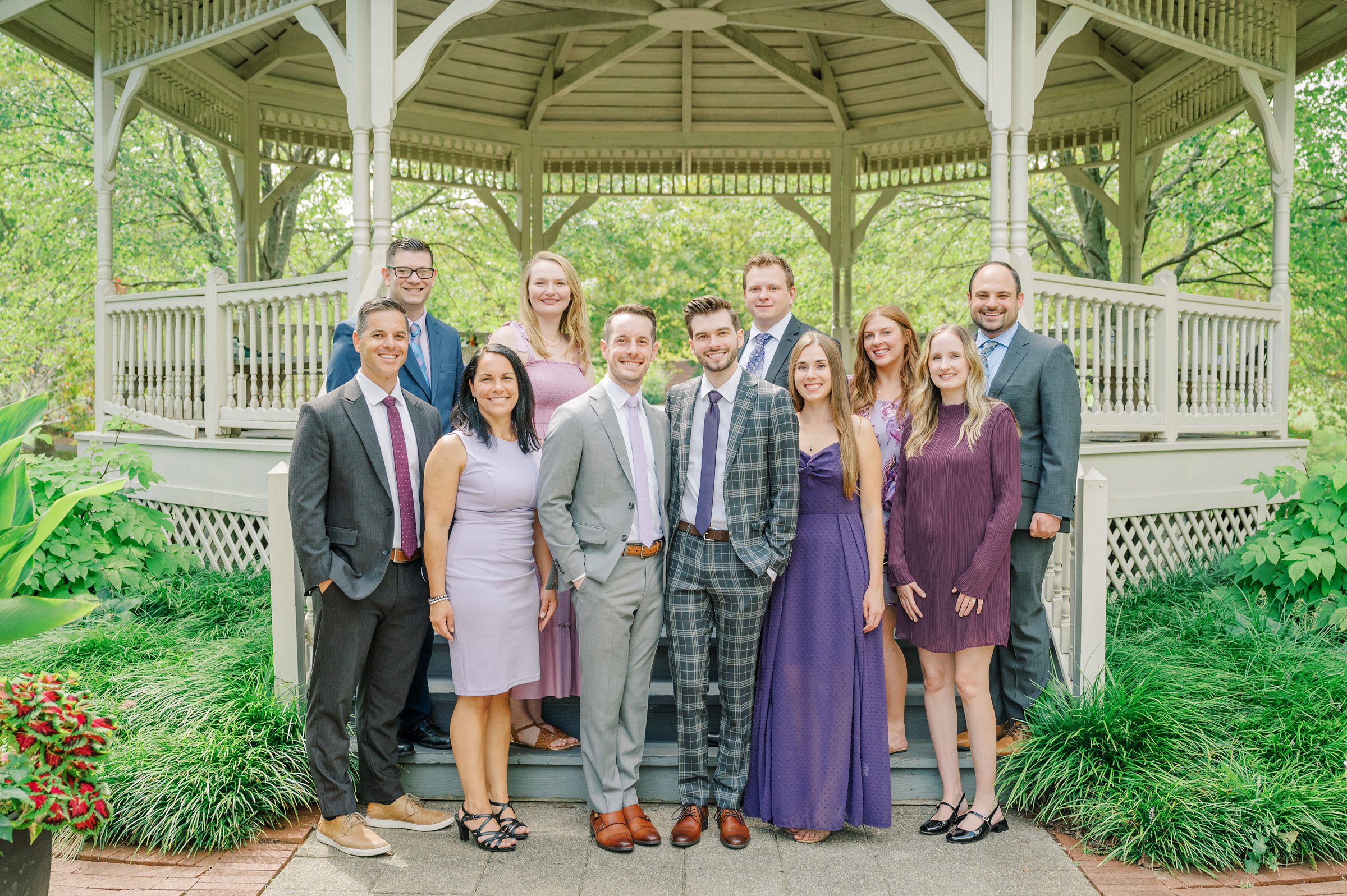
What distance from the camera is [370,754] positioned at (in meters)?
4.08

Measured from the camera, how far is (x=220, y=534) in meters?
7.92

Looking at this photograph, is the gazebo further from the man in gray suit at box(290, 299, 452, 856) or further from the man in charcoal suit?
the man in charcoal suit

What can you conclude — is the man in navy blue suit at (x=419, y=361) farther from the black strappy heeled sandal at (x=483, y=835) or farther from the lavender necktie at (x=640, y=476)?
the lavender necktie at (x=640, y=476)

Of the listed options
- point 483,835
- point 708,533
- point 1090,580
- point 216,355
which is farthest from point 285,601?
point 1090,580

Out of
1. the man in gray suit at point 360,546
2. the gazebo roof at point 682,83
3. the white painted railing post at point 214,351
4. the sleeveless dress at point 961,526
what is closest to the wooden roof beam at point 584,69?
the gazebo roof at point 682,83

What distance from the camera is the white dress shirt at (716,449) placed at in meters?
3.89

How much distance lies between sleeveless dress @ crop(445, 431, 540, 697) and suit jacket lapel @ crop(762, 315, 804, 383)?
121 cm

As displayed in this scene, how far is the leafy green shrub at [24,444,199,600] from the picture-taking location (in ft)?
20.3

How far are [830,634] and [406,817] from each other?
1.88 m

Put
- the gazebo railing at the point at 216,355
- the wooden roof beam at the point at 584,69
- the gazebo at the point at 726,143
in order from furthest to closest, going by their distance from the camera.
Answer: the wooden roof beam at the point at 584,69, the gazebo railing at the point at 216,355, the gazebo at the point at 726,143

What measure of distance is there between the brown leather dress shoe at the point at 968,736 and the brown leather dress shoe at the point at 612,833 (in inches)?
60.6

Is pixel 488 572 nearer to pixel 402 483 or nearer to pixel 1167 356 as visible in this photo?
pixel 402 483

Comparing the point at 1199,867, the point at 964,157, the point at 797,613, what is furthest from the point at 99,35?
the point at 1199,867

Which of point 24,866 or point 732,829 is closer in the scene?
point 24,866
